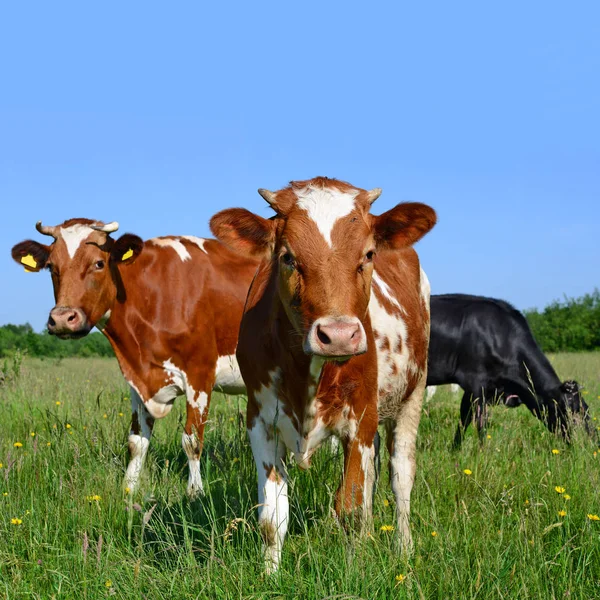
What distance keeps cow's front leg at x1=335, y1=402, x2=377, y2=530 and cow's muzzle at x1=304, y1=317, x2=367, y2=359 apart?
2.58 feet

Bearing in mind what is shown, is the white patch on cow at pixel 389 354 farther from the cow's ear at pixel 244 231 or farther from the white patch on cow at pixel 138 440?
the white patch on cow at pixel 138 440

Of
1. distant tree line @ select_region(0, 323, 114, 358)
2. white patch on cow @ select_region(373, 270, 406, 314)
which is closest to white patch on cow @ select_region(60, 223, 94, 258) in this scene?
white patch on cow @ select_region(373, 270, 406, 314)

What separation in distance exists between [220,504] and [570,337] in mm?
37717

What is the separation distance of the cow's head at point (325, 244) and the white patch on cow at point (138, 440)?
317 centimetres

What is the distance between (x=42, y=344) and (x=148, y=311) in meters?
28.4

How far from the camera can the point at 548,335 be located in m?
39.5

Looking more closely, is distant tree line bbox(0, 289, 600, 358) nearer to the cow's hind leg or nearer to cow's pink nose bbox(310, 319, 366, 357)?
the cow's hind leg

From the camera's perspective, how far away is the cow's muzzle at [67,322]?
6.14 metres

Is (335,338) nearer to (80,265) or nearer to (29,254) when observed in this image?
(80,265)

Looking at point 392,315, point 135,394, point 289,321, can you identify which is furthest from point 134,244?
point 289,321

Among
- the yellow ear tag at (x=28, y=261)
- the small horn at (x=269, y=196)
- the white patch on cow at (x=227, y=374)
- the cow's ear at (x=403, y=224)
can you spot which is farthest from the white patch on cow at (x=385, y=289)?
the yellow ear tag at (x=28, y=261)

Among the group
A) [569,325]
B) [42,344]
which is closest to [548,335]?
[569,325]

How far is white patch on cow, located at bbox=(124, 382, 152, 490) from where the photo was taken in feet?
20.3

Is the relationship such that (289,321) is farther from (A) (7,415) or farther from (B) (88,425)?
(A) (7,415)
